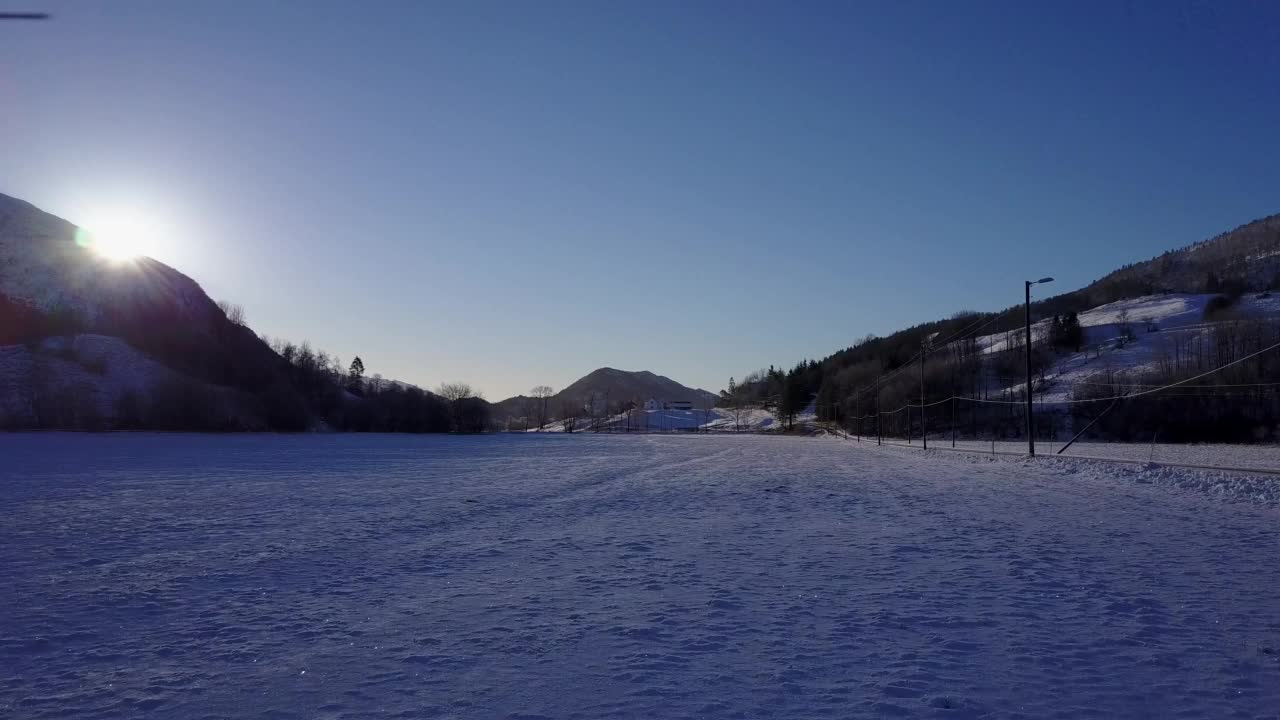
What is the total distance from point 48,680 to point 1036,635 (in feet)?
24.8

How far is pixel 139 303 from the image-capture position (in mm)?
131625

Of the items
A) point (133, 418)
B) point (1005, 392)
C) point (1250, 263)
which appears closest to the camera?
point (133, 418)

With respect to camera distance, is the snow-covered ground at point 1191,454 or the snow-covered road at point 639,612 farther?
the snow-covered ground at point 1191,454

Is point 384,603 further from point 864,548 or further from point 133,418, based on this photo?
point 133,418

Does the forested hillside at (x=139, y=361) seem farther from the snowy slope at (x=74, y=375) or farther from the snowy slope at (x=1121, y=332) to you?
the snowy slope at (x=1121, y=332)

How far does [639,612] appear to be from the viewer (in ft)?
23.7

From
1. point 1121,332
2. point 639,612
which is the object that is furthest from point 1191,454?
point 1121,332

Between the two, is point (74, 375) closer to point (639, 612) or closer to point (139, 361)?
point (139, 361)

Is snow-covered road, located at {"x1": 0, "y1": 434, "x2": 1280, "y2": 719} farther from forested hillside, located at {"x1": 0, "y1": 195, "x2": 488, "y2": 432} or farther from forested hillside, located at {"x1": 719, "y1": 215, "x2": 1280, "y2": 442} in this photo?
forested hillside, located at {"x1": 0, "y1": 195, "x2": 488, "y2": 432}

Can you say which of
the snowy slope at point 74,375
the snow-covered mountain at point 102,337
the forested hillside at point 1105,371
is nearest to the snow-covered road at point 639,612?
the forested hillside at point 1105,371

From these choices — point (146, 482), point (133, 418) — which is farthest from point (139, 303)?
point (146, 482)

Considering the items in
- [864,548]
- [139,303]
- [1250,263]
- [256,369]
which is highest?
[1250,263]

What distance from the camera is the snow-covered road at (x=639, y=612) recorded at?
4926 mm

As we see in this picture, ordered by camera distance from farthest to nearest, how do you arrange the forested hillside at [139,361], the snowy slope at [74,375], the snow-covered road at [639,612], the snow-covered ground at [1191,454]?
the forested hillside at [139,361]
the snowy slope at [74,375]
the snow-covered ground at [1191,454]
the snow-covered road at [639,612]
